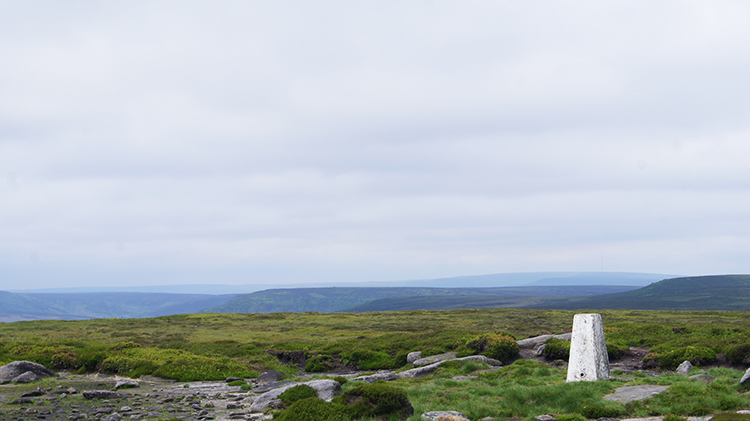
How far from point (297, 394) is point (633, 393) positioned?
502 inches

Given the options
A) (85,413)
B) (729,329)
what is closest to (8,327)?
(85,413)

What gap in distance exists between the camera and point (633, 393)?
57.3 ft

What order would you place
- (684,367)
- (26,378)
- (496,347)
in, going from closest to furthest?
1. (684,367)
2. (26,378)
3. (496,347)

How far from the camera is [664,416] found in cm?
1466

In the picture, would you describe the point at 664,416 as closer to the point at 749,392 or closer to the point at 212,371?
the point at 749,392

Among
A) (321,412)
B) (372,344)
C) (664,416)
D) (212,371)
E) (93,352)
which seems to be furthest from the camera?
(372,344)

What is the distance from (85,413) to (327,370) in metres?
23.5

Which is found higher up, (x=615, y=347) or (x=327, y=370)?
(x=615, y=347)

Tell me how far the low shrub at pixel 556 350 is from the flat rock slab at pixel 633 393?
1436cm

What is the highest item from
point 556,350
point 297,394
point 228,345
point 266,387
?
point 297,394

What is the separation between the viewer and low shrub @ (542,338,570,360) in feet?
107

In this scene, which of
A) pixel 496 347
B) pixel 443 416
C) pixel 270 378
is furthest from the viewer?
pixel 496 347

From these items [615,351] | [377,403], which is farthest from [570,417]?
[615,351]

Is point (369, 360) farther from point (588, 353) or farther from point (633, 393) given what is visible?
point (633, 393)
